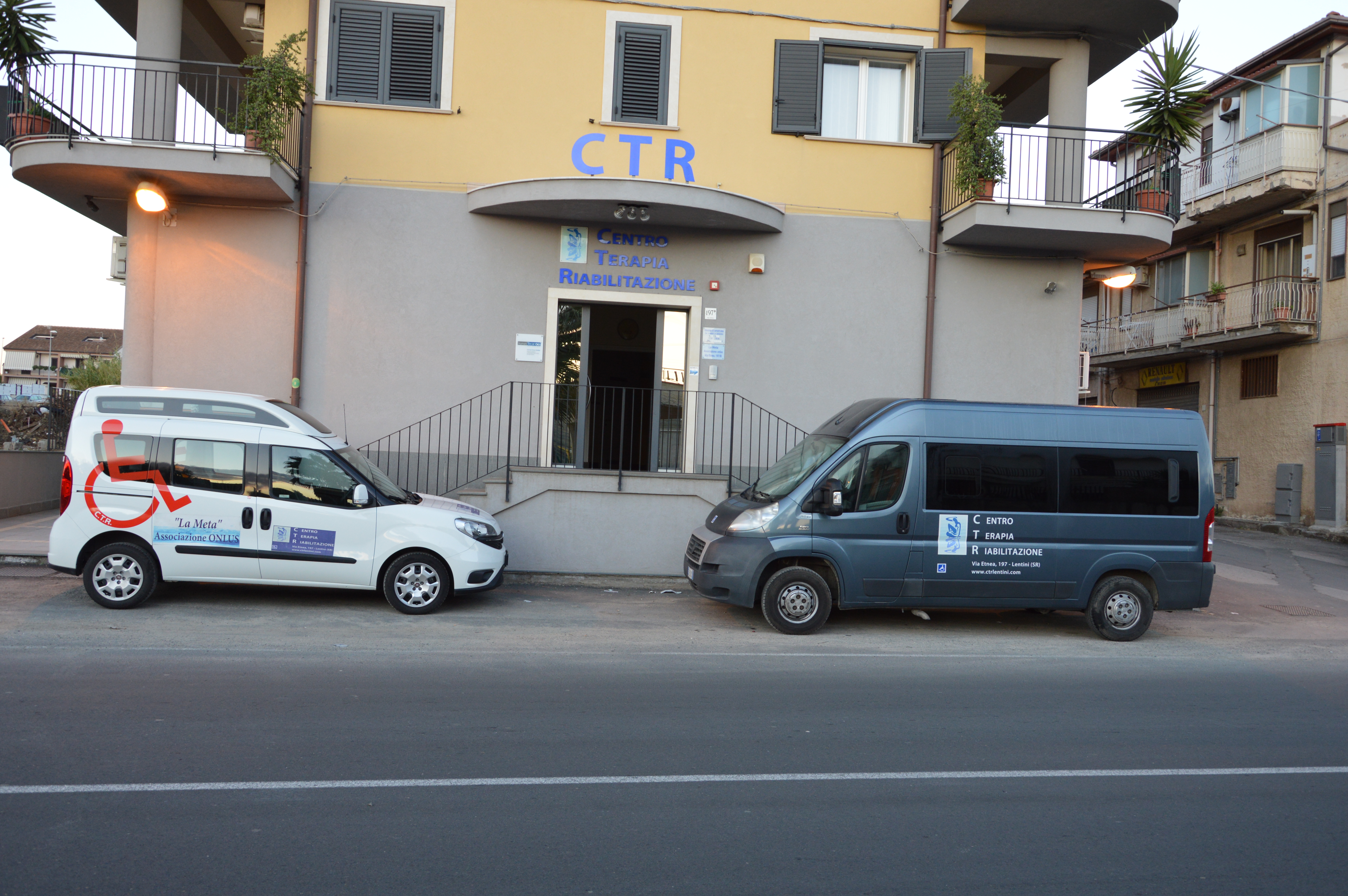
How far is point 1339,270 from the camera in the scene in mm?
21031

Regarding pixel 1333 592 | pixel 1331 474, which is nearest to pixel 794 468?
pixel 1333 592

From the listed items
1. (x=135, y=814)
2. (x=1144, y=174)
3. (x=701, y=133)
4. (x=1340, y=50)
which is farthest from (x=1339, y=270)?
(x=135, y=814)

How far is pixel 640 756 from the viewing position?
5.19 metres

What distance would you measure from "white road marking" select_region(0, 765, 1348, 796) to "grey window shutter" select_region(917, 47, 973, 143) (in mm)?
9977

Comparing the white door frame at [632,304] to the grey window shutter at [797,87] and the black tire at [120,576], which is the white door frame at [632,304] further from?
the black tire at [120,576]

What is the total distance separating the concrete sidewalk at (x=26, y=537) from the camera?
1115 cm

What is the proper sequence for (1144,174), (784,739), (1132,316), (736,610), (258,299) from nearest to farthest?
(784,739), (736,610), (258,299), (1144,174), (1132,316)

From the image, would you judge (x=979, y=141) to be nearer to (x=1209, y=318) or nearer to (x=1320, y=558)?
(x=1320, y=558)

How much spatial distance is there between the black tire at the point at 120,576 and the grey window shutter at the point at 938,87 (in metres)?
10.8

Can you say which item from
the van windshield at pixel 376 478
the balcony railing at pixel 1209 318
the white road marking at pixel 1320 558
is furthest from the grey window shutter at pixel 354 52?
the balcony railing at pixel 1209 318

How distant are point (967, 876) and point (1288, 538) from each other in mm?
20327

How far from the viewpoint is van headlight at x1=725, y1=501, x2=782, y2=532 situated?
9.01 metres

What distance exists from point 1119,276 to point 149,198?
1267 centimetres

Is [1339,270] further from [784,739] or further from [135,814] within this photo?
[135,814]
